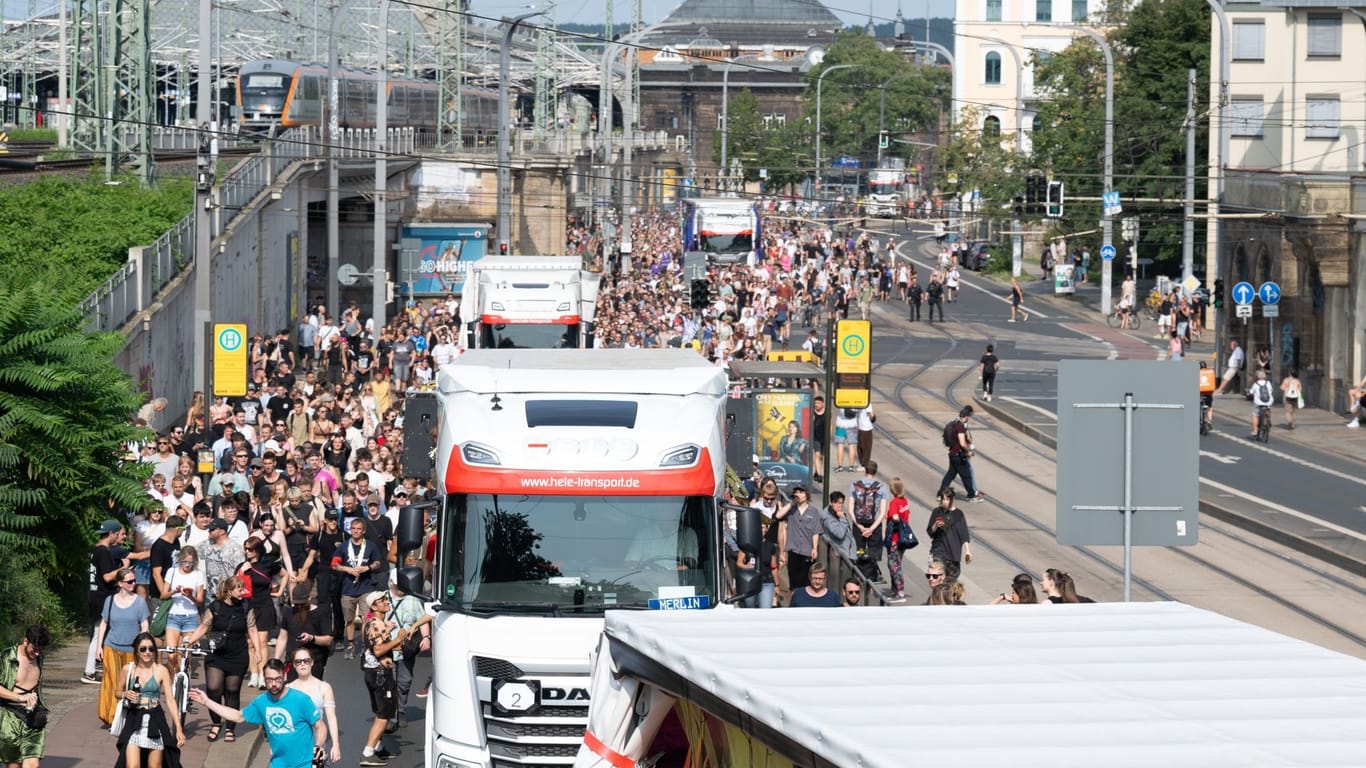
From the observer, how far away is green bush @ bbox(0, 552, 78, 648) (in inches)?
677

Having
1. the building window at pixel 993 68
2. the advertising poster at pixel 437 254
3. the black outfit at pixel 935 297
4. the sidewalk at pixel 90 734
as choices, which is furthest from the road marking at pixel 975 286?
the sidewalk at pixel 90 734

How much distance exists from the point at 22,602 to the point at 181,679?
12.1 ft

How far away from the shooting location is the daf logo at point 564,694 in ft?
38.1

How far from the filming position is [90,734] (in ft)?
50.8

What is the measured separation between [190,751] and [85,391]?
17.7 feet

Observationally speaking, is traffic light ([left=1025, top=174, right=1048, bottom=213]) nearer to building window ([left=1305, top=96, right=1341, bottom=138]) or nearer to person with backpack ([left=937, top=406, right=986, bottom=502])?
building window ([left=1305, top=96, right=1341, bottom=138])

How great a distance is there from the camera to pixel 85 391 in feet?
63.6

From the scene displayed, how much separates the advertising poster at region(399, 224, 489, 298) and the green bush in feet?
125

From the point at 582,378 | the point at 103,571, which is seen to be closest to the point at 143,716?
the point at 582,378

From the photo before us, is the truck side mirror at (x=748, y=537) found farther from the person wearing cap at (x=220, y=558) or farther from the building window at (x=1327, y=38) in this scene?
the building window at (x=1327, y=38)

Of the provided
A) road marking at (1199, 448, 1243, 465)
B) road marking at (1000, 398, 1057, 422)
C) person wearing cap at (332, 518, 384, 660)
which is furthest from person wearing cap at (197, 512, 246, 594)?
road marking at (1000, 398, 1057, 422)

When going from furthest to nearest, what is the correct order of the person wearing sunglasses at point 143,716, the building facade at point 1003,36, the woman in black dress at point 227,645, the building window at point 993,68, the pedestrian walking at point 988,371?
the building window at point 993,68 < the building facade at point 1003,36 < the pedestrian walking at point 988,371 < the woman in black dress at point 227,645 < the person wearing sunglasses at point 143,716

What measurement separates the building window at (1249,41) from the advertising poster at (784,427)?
33794 millimetres

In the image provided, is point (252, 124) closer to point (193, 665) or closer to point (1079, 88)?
point (1079, 88)
